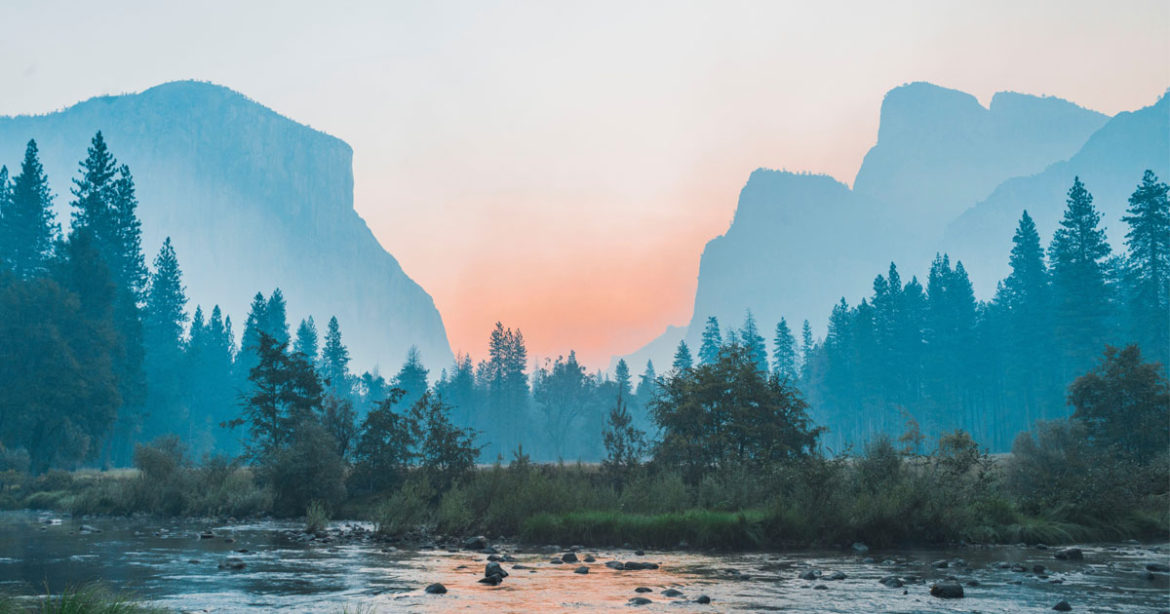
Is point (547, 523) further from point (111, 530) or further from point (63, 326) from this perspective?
point (63, 326)

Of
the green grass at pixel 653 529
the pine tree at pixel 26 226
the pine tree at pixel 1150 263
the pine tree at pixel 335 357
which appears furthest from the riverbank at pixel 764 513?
the pine tree at pixel 335 357

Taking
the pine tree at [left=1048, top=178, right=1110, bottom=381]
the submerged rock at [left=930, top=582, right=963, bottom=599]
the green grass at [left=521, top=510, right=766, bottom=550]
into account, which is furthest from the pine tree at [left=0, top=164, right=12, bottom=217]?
the pine tree at [left=1048, top=178, right=1110, bottom=381]

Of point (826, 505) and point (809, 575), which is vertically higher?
point (826, 505)

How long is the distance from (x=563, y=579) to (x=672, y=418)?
49.2 feet

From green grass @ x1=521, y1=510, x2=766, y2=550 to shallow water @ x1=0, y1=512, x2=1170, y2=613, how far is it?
1.59 m

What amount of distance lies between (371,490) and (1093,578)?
95.1 feet

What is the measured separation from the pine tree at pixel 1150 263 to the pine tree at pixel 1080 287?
8.95ft

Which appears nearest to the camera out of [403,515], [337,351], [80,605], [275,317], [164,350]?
[80,605]

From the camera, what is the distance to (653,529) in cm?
2319

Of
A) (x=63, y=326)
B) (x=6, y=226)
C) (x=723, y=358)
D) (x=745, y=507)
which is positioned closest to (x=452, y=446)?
(x=723, y=358)

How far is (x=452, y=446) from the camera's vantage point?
108 feet

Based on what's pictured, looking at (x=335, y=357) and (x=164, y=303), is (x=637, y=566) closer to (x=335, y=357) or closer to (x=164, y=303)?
(x=164, y=303)

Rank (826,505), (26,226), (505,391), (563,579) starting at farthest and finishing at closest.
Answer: (505,391) → (26,226) → (826,505) → (563,579)

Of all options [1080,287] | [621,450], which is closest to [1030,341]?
[1080,287]
